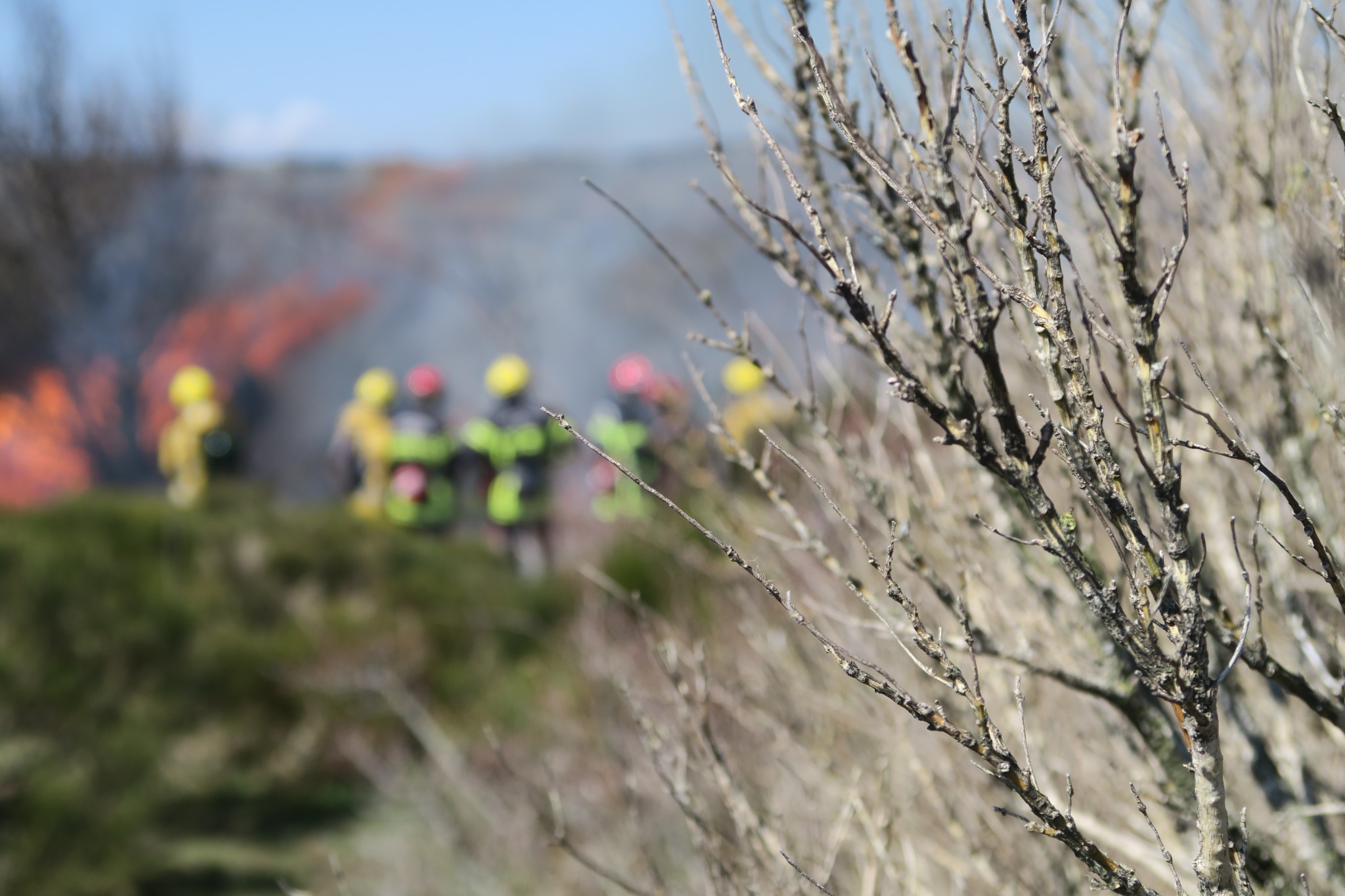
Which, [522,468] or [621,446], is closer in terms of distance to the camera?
[621,446]

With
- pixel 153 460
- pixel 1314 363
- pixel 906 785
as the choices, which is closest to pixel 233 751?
pixel 906 785

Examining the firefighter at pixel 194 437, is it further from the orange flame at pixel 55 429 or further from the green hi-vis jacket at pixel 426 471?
the orange flame at pixel 55 429

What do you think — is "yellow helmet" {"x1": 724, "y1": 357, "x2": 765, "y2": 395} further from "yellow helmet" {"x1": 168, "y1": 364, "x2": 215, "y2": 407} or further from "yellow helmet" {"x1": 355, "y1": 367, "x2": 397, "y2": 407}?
"yellow helmet" {"x1": 168, "y1": 364, "x2": 215, "y2": 407}

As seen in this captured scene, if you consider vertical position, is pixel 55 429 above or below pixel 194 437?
below

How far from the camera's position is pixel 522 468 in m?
10.1

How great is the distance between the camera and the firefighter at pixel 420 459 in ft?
36.0

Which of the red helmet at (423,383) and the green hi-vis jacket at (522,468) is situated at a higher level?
the red helmet at (423,383)

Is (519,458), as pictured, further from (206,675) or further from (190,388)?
(190,388)

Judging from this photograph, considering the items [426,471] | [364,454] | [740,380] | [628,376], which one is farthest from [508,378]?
[364,454]

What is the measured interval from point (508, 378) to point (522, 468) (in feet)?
2.80

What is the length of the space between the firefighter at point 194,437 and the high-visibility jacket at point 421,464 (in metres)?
2.25

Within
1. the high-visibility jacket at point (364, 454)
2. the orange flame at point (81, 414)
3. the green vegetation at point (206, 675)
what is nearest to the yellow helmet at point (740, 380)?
the green vegetation at point (206, 675)

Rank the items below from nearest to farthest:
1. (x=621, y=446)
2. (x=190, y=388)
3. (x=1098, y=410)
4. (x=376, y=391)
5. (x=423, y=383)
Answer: (x=1098, y=410) < (x=621, y=446) < (x=423, y=383) < (x=376, y=391) < (x=190, y=388)

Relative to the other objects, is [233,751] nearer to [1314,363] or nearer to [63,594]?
[63,594]
